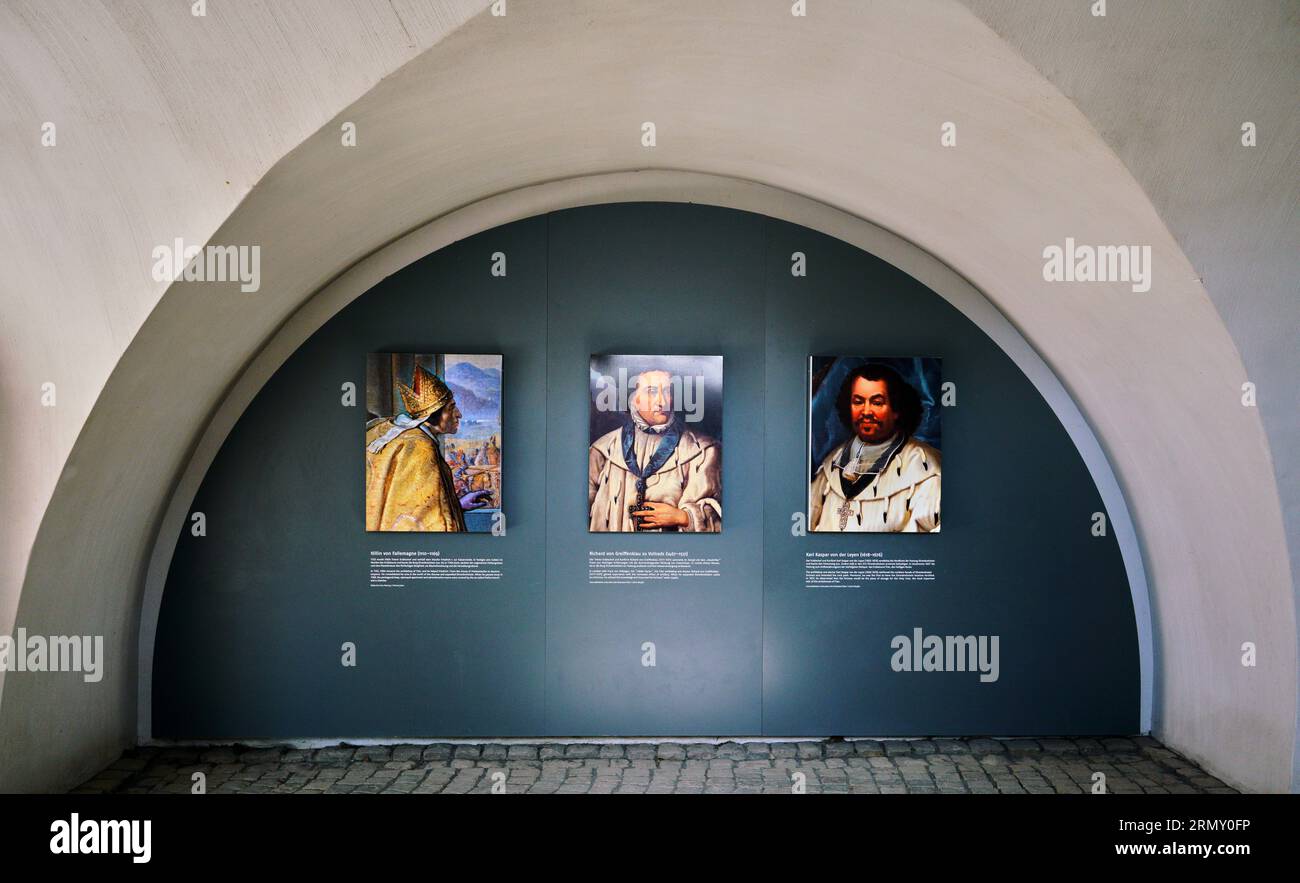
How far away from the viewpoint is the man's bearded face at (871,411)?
6559mm

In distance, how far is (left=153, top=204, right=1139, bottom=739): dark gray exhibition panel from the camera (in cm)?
656

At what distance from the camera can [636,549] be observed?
661 centimetres

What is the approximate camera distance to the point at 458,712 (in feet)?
21.7

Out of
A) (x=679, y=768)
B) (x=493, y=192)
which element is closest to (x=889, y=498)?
(x=679, y=768)

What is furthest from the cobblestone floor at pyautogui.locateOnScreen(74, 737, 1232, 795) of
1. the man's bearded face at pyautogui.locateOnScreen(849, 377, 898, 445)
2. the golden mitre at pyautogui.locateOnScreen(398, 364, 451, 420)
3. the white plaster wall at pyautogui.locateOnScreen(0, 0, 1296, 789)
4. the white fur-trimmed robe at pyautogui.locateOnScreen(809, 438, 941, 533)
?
the golden mitre at pyautogui.locateOnScreen(398, 364, 451, 420)

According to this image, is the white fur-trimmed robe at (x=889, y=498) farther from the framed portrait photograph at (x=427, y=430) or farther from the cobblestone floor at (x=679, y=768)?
the framed portrait photograph at (x=427, y=430)

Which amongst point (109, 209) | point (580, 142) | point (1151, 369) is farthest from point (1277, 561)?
point (109, 209)

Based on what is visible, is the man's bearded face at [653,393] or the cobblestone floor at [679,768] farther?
the man's bearded face at [653,393]

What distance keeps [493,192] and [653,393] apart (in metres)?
1.66

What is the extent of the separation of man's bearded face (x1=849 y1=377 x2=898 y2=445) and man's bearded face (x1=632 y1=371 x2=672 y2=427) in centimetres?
123

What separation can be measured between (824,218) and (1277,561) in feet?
11.0

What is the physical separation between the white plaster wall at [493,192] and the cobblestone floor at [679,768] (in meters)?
0.40

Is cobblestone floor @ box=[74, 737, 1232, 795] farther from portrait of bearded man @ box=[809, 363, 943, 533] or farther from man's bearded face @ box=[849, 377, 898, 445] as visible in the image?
man's bearded face @ box=[849, 377, 898, 445]

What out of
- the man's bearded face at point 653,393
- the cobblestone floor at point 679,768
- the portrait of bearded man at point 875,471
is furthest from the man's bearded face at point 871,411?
the cobblestone floor at point 679,768
